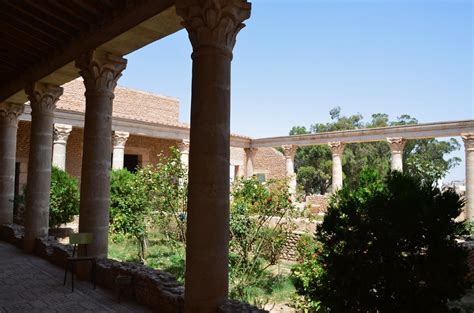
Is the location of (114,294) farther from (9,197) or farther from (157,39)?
(9,197)

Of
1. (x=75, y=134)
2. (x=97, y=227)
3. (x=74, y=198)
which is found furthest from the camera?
(x=75, y=134)

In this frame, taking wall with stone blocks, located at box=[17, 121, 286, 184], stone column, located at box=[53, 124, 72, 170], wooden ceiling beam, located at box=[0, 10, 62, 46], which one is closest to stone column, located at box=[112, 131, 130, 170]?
wall with stone blocks, located at box=[17, 121, 286, 184]

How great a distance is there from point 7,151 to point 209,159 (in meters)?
8.02

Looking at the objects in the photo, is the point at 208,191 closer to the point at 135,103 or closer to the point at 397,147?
the point at 397,147

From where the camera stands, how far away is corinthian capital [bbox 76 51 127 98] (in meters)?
5.58

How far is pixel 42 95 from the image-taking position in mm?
7328

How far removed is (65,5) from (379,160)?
105ft

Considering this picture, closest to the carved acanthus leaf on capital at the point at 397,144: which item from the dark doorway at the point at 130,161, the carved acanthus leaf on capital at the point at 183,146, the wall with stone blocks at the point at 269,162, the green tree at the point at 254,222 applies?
the green tree at the point at 254,222

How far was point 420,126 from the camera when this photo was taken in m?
15.5

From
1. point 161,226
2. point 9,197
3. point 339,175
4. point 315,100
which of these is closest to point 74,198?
point 9,197

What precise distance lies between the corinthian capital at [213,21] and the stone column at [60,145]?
37.7 feet

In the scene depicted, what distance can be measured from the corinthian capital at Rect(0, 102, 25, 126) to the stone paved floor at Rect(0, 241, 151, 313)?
407 centimetres

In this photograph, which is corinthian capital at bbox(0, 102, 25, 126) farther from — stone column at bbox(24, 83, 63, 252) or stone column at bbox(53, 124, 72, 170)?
stone column at bbox(53, 124, 72, 170)

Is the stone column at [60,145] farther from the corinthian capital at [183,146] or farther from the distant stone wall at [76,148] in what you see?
the corinthian capital at [183,146]
